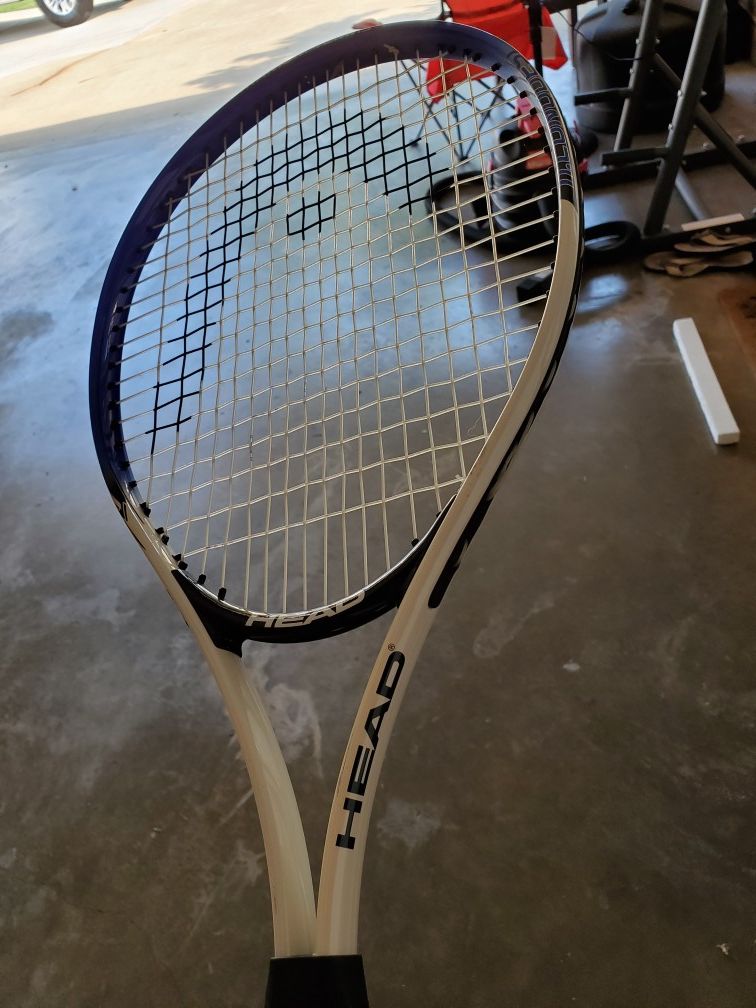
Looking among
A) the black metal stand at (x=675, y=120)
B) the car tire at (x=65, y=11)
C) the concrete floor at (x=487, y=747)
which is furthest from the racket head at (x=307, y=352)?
the car tire at (x=65, y=11)

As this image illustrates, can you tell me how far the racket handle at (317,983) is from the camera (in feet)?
2.62

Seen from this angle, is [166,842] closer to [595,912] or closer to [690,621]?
[595,912]

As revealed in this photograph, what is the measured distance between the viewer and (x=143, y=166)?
12.2 ft

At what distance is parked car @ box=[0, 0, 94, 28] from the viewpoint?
23.6 ft

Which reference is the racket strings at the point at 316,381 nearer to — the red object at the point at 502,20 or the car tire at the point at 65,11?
the red object at the point at 502,20

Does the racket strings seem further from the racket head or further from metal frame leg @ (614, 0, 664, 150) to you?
metal frame leg @ (614, 0, 664, 150)

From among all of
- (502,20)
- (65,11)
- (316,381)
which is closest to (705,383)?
(316,381)

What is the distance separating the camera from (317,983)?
2.65 feet

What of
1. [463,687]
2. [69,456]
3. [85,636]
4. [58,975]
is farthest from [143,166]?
[58,975]

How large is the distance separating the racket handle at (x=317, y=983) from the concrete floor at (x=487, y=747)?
0.39 metres

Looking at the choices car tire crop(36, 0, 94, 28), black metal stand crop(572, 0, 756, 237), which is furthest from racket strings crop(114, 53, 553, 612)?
car tire crop(36, 0, 94, 28)

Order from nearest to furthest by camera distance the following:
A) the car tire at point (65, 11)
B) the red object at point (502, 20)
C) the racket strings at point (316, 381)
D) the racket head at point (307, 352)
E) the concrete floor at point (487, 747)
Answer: the racket head at point (307, 352) < the concrete floor at point (487, 747) < the racket strings at point (316, 381) < the red object at point (502, 20) < the car tire at point (65, 11)

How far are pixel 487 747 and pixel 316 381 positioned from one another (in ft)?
3.77

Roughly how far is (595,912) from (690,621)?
53 cm
